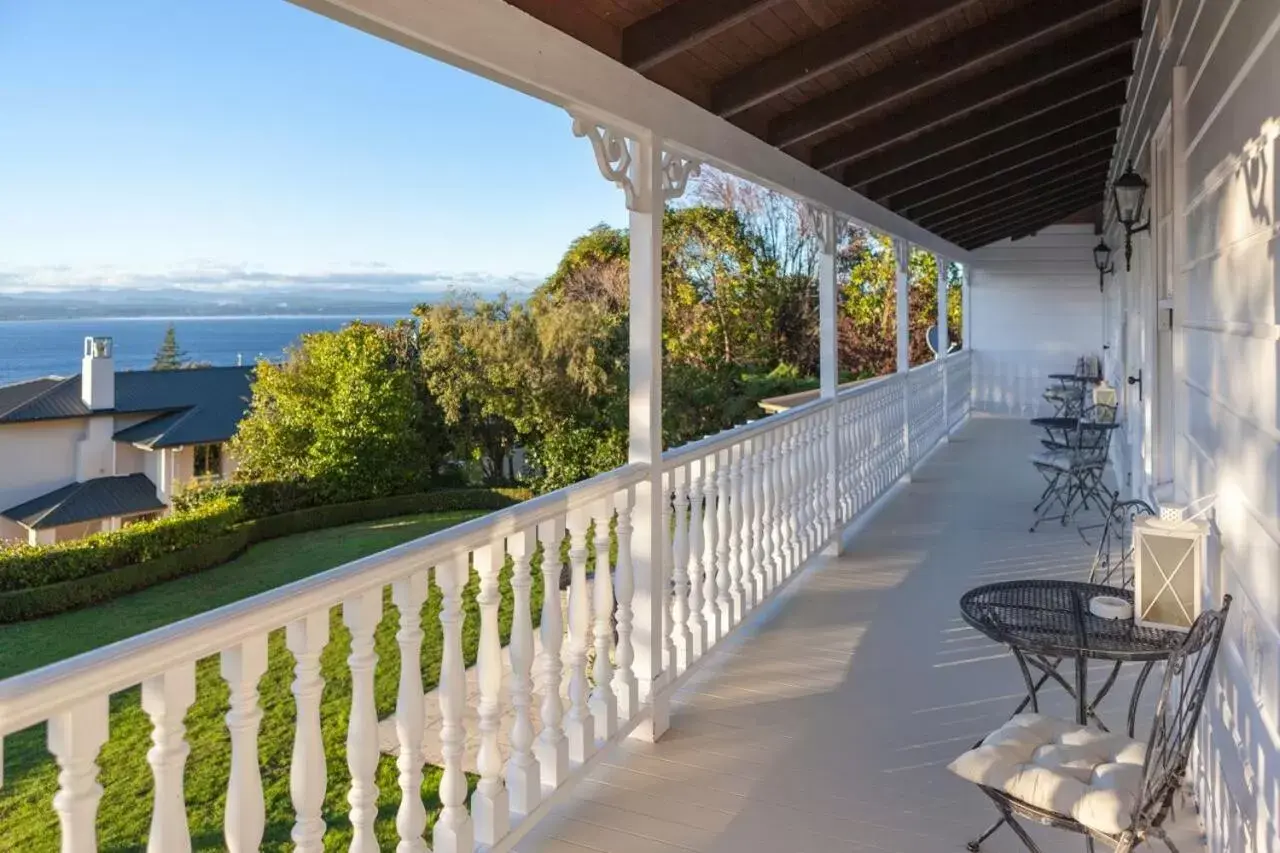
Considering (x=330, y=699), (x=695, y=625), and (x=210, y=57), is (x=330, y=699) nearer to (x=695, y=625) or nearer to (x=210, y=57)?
(x=695, y=625)

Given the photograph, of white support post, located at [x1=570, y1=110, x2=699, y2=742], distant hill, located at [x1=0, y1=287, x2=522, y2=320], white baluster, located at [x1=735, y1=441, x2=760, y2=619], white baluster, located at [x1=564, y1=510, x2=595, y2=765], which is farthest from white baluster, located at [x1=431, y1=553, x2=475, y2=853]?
distant hill, located at [x1=0, y1=287, x2=522, y2=320]

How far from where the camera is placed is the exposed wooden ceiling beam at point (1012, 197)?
9.34 m

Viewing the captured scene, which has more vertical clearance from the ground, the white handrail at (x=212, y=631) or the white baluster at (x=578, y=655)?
the white handrail at (x=212, y=631)

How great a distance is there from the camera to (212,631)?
5.49 ft

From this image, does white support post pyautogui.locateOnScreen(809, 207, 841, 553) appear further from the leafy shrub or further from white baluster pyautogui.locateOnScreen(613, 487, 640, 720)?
the leafy shrub

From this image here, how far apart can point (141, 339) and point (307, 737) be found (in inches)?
1385

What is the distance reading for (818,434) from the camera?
5.98 metres

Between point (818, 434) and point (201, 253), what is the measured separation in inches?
1612

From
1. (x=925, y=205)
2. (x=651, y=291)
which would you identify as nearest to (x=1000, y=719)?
(x=651, y=291)

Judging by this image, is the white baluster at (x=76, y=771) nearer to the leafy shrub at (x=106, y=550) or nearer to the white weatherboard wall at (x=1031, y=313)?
the white weatherboard wall at (x=1031, y=313)

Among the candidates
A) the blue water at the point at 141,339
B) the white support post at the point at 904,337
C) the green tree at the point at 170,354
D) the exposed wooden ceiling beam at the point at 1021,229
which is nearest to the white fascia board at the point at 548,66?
the white support post at the point at 904,337

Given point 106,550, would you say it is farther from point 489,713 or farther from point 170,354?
point 489,713

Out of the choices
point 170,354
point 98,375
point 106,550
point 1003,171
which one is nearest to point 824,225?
point 1003,171

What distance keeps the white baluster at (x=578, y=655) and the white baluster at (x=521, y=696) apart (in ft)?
0.91
